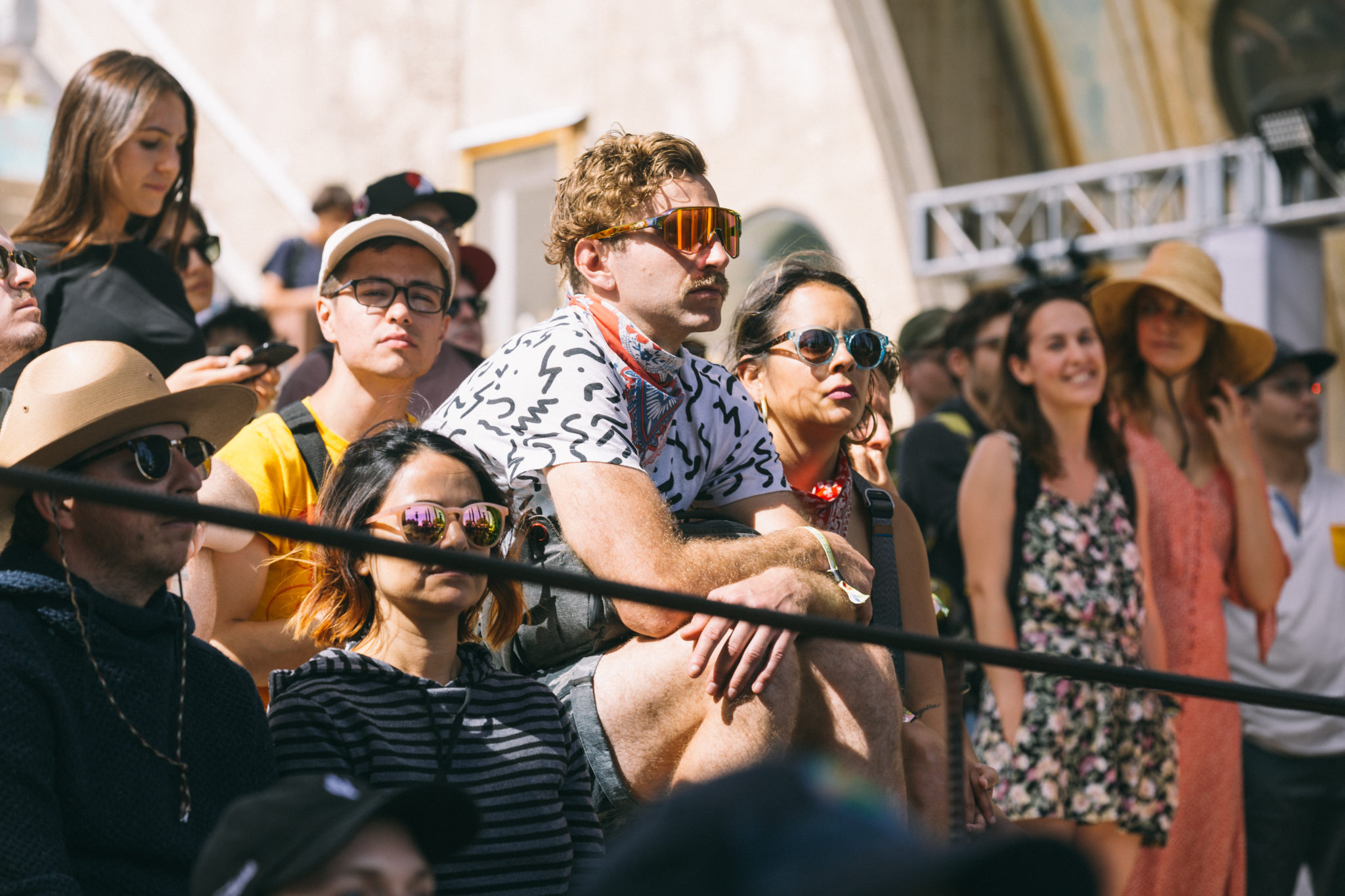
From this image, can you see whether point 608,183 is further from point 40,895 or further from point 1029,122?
point 1029,122

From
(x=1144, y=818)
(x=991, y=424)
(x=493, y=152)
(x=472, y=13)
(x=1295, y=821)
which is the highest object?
(x=472, y=13)

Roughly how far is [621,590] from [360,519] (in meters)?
0.85

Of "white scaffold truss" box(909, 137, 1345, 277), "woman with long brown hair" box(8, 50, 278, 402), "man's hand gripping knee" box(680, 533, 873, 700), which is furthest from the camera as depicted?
"white scaffold truss" box(909, 137, 1345, 277)

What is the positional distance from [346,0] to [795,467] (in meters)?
9.89

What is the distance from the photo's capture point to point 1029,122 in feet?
32.1

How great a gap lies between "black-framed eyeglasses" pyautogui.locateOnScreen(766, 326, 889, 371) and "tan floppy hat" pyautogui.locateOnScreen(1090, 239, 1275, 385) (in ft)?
5.29

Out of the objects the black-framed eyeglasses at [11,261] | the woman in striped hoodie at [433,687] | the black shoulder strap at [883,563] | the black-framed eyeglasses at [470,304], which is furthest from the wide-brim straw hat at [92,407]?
the black-framed eyeglasses at [470,304]

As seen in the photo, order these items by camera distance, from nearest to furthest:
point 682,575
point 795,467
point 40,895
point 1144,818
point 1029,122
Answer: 1. point 40,895
2. point 682,575
3. point 795,467
4. point 1144,818
5. point 1029,122

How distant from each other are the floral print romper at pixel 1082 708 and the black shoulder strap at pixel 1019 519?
0.04ft

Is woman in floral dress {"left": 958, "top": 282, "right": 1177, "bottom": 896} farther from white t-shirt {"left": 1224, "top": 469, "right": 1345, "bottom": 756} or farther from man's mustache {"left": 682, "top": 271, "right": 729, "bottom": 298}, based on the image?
man's mustache {"left": 682, "top": 271, "right": 729, "bottom": 298}

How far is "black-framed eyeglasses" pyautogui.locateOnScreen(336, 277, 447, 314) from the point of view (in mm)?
3346

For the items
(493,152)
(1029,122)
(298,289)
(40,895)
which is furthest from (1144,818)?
(493,152)

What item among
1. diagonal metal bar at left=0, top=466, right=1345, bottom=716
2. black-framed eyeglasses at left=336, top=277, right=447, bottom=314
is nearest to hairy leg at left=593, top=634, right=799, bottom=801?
diagonal metal bar at left=0, top=466, right=1345, bottom=716

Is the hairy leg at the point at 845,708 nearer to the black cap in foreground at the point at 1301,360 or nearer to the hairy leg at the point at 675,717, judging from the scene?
the hairy leg at the point at 675,717
